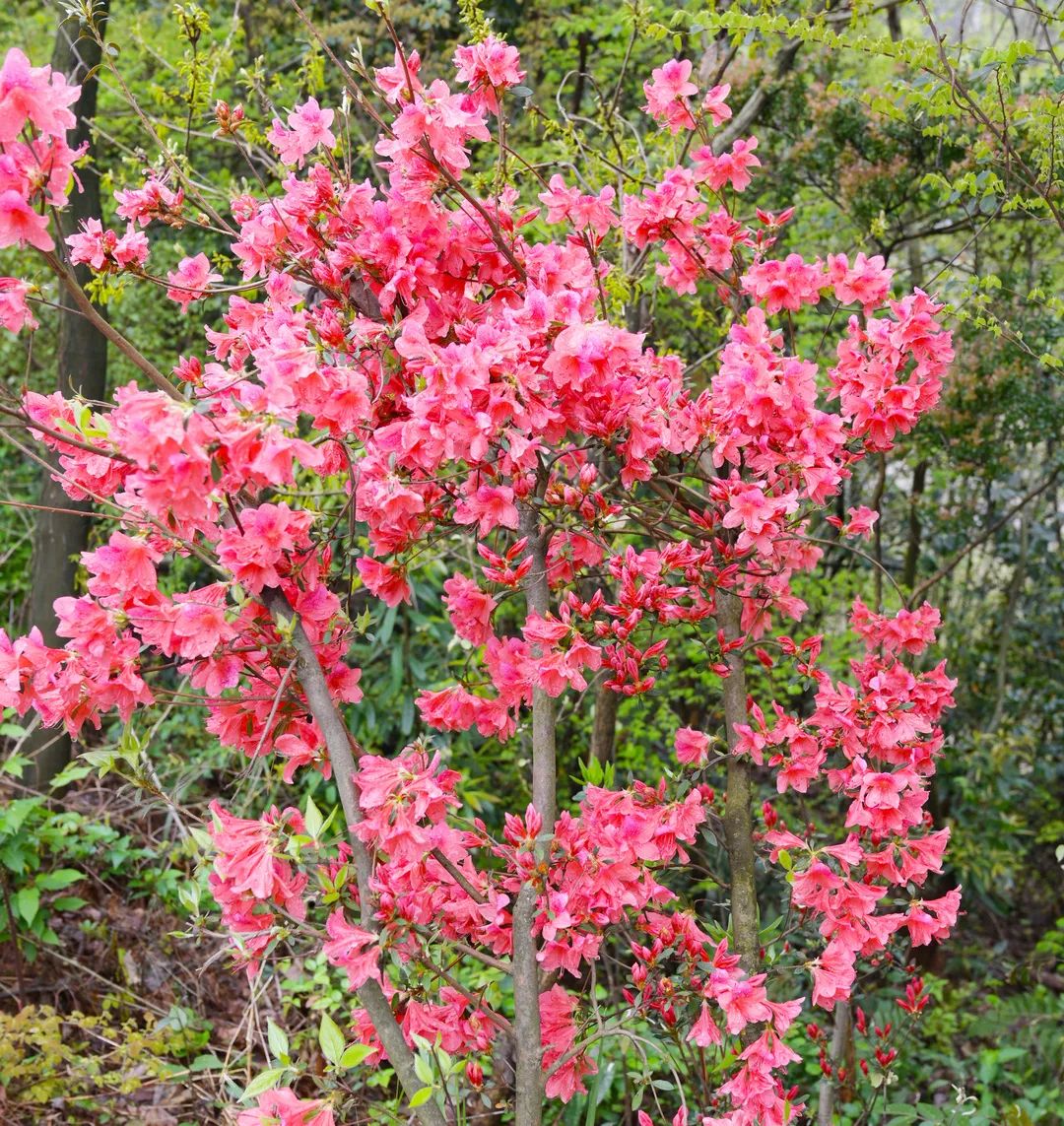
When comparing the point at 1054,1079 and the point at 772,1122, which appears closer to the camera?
the point at 772,1122

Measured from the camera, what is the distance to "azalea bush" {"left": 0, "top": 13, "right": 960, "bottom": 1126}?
1.41m

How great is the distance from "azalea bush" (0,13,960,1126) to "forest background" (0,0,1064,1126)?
0.96 ft

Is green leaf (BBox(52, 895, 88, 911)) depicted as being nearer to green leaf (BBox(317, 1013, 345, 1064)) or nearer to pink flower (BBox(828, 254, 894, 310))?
green leaf (BBox(317, 1013, 345, 1064))

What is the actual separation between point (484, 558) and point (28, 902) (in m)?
2.06

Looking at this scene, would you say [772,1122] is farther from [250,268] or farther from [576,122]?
[576,122]

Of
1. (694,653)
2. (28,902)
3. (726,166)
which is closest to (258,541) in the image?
(726,166)

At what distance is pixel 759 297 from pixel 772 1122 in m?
1.38

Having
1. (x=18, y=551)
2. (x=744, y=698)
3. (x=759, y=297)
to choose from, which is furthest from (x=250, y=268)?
(x=18, y=551)

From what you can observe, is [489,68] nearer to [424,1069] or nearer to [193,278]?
[193,278]

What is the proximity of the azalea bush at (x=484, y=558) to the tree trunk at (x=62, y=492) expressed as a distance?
2.10 m

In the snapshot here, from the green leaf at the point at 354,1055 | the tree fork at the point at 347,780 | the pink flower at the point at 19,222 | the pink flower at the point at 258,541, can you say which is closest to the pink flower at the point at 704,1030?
the tree fork at the point at 347,780

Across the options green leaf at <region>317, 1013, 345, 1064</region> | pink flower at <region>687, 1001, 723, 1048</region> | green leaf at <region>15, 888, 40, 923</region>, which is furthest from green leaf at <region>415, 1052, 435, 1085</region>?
green leaf at <region>15, 888, 40, 923</region>

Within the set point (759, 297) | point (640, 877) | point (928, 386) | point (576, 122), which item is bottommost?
point (640, 877)

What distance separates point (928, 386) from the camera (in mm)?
1857
